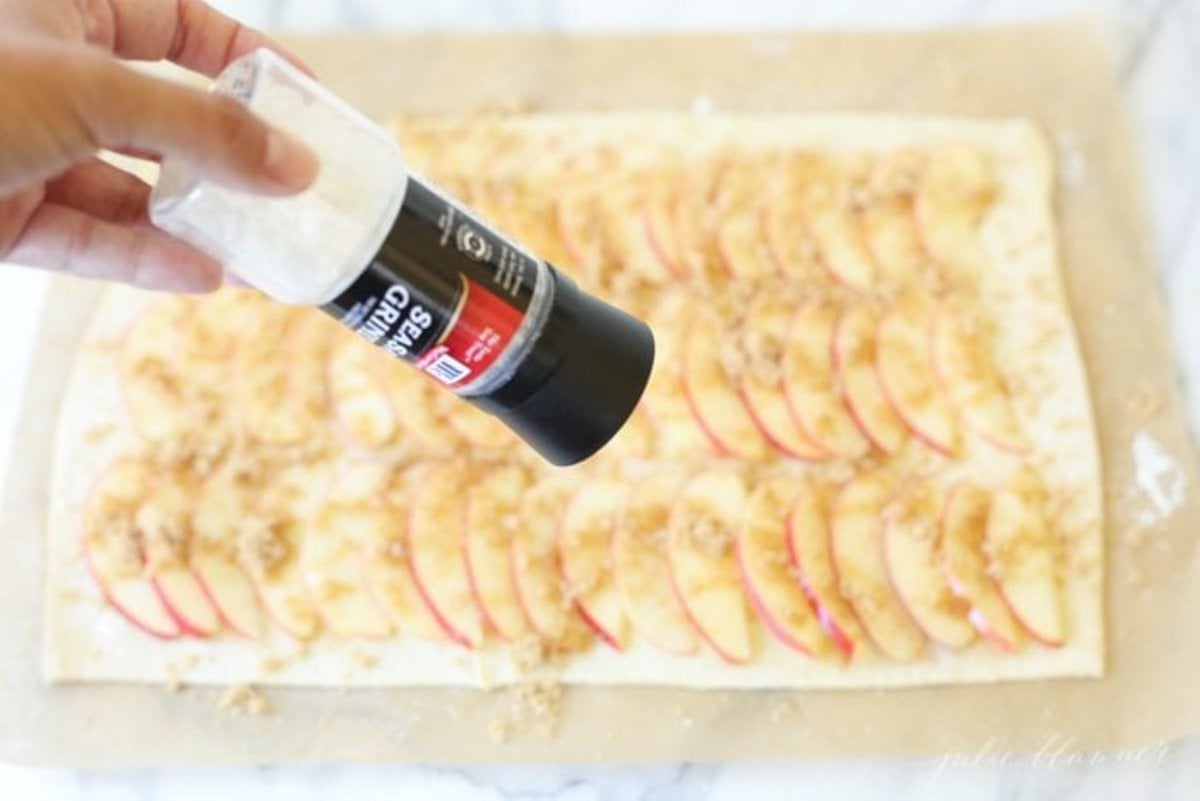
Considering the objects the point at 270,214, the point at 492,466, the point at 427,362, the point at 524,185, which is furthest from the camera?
the point at 524,185

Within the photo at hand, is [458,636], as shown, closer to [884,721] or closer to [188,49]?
[884,721]

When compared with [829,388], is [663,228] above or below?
above

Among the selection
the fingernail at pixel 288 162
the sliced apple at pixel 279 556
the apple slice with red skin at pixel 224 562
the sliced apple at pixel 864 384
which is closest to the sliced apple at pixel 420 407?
the sliced apple at pixel 279 556

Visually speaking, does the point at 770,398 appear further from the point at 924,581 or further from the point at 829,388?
the point at 924,581

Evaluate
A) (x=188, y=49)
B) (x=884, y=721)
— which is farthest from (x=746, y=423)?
(x=188, y=49)

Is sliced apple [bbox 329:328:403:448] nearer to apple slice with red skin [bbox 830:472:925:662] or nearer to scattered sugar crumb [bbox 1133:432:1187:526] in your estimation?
apple slice with red skin [bbox 830:472:925:662]

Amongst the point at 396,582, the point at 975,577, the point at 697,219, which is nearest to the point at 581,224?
the point at 697,219
